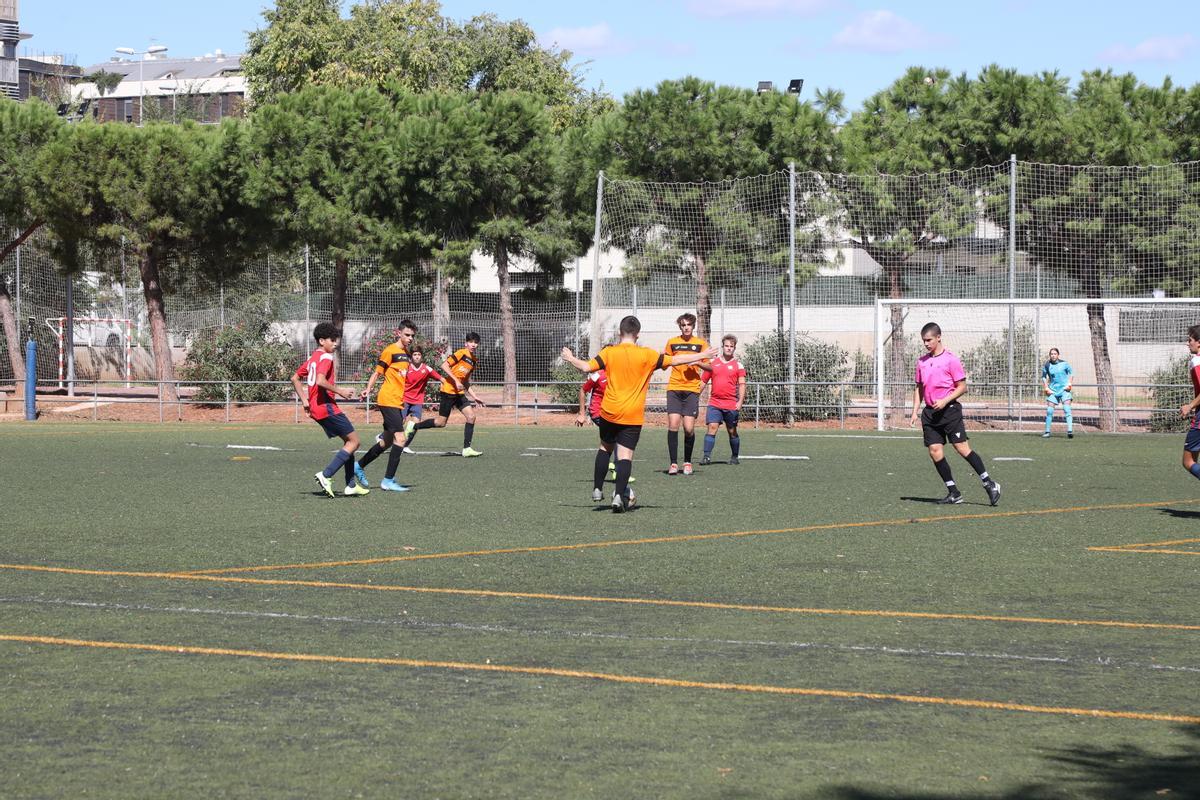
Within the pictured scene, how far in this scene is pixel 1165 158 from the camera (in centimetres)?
3325

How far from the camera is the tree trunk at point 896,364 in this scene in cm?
3222

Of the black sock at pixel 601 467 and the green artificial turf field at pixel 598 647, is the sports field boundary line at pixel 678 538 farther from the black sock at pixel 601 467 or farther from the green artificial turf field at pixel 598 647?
the black sock at pixel 601 467

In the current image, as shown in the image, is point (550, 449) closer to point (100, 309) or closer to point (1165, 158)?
point (1165, 158)

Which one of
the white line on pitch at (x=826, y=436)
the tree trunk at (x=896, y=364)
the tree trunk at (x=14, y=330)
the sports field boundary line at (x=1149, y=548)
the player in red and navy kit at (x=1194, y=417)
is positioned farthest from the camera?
the tree trunk at (x=14, y=330)

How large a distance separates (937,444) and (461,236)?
24.5m

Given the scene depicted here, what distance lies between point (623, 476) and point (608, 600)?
5236mm

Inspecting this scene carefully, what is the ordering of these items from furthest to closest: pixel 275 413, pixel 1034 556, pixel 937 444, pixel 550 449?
pixel 275 413
pixel 550 449
pixel 937 444
pixel 1034 556

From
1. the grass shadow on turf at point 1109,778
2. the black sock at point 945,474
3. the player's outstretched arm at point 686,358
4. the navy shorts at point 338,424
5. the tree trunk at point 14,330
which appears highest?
the tree trunk at point 14,330

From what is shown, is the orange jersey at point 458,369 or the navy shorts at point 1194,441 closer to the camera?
the navy shorts at point 1194,441

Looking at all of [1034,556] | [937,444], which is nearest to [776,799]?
[1034,556]

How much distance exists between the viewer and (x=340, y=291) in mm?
38781

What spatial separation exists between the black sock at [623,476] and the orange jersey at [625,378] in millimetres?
363

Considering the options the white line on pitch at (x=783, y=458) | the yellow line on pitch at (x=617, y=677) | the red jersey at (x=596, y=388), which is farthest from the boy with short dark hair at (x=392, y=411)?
the yellow line on pitch at (x=617, y=677)

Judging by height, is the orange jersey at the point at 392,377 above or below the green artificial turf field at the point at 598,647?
above
